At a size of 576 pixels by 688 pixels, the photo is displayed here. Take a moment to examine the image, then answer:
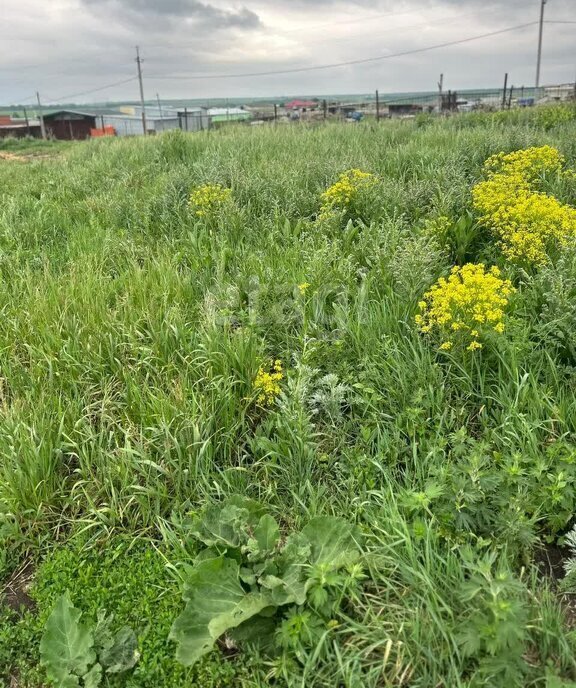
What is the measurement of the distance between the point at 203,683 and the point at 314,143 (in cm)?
848

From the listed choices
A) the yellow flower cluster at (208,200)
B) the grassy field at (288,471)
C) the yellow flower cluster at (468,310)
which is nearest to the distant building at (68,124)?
the yellow flower cluster at (208,200)

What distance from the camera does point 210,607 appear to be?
1809 mm

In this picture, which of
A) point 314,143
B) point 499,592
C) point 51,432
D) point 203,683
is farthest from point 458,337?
point 314,143

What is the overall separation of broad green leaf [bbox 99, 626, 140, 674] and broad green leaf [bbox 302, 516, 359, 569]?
68 centimetres

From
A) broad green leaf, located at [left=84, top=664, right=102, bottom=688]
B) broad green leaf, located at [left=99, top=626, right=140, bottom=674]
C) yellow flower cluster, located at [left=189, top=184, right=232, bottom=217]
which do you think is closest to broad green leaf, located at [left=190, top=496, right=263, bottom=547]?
broad green leaf, located at [left=99, top=626, right=140, bottom=674]

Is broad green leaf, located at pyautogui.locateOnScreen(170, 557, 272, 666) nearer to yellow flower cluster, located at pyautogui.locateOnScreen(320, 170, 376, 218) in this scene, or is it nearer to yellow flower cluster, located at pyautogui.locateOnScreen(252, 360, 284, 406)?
yellow flower cluster, located at pyautogui.locateOnScreen(252, 360, 284, 406)

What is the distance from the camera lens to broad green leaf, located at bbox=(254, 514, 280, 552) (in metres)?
1.93

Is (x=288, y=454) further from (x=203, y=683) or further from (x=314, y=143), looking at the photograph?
(x=314, y=143)

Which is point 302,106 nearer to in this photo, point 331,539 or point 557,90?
point 557,90

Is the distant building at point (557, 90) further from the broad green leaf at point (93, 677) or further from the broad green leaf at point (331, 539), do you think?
the broad green leaf at point (93, 677)

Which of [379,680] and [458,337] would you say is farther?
[458,337]

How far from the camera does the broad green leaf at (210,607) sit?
173 centimetres

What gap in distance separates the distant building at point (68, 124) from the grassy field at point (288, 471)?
48794 millimetres

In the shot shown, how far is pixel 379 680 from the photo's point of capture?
5.30 ft
